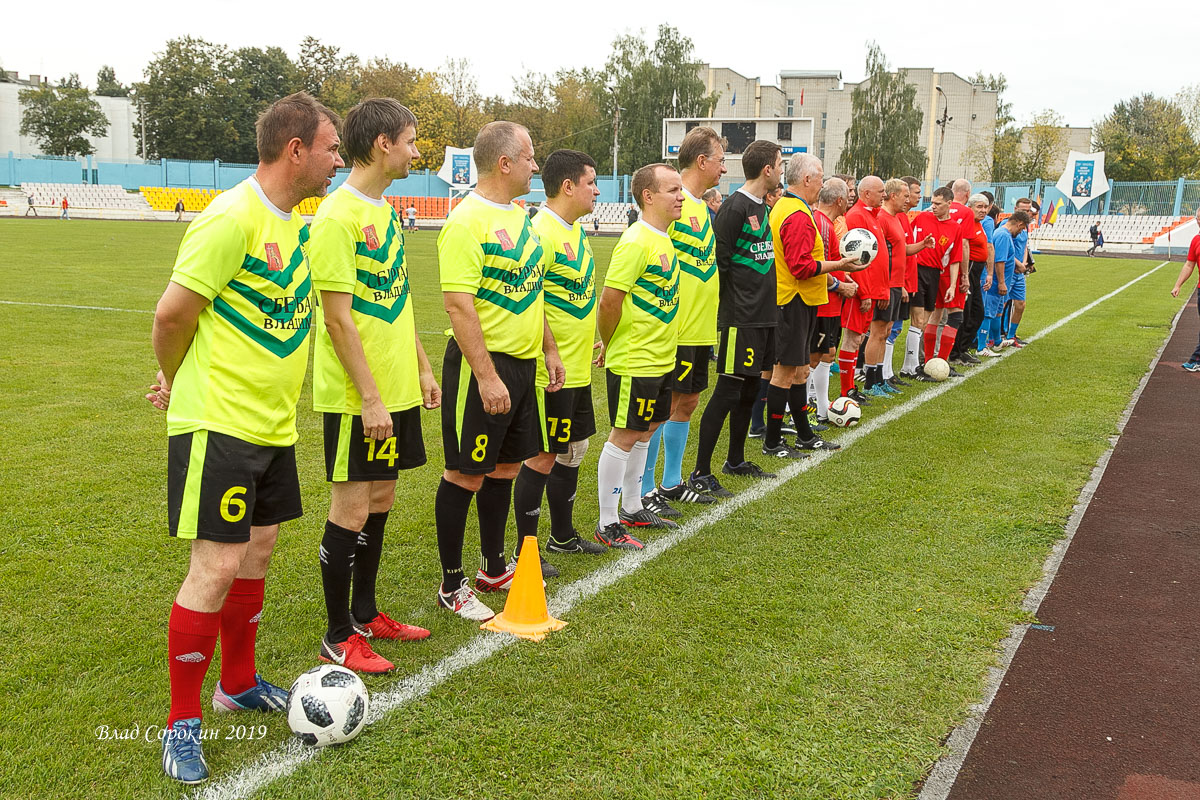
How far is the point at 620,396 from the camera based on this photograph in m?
4.97

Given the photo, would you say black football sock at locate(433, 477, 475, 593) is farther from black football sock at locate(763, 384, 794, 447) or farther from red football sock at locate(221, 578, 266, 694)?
black football sock at locate(763, 384, 794, 447)

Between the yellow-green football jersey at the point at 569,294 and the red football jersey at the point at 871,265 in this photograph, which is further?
the red football jersey at the point at 871,265

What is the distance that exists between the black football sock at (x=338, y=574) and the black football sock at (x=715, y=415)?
296 centimetres

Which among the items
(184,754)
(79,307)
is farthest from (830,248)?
(79,307)

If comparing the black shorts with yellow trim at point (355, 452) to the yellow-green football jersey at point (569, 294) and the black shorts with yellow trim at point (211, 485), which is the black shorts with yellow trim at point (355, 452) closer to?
the black shorts with yellow trim at point (211, 485)

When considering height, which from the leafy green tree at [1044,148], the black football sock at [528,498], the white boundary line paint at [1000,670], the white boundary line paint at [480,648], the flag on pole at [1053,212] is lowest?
the white boundary line paint at [480,648]

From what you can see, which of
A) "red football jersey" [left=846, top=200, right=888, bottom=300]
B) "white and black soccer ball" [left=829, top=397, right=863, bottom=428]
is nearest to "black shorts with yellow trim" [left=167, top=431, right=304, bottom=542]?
"white and black soccer ball" [left=829, top=397, right=863, bottom=428]

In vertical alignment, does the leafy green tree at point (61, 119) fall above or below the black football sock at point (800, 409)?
above

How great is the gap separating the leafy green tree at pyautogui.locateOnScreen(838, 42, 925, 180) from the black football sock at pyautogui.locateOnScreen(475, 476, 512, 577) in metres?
59.8

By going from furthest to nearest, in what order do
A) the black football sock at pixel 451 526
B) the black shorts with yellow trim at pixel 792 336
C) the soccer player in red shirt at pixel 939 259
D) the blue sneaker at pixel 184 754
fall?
1. the soccer player in red shirt at pixel 939 259
2. the black shorts with yellow trim at pixel 792 336
3. the black football sock at pixel 451 526
4. the blue sneaker at pixel 184 754

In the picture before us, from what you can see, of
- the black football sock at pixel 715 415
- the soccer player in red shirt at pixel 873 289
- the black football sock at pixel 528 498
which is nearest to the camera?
the black football sock at pixel 528 498

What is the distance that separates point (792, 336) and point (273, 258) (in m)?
4.53

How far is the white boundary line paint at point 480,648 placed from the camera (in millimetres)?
2770

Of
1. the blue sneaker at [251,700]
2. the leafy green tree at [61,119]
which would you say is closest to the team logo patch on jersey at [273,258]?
the blue sneaker at [251,700]
